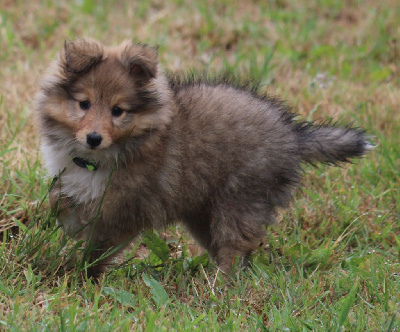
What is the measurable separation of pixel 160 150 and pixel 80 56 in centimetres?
69

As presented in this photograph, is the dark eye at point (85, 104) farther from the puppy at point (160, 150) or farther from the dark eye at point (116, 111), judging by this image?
the dark eye at point (116, 111)

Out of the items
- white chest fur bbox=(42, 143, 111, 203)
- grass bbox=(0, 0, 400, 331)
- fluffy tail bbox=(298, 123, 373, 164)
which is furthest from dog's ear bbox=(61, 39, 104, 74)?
fluffy tail bbox=(298, 123, 373, 164)

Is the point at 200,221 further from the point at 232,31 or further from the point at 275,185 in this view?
the point at 232,31

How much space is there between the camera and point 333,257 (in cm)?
475

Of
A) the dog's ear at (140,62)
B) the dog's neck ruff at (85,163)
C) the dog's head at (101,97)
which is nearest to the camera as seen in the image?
the dog's head at (101,97)

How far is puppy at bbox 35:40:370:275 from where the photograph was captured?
4.09 metres

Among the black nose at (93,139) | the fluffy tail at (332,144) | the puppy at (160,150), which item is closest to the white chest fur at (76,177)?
the puppy at (160,150)

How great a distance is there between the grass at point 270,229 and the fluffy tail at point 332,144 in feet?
1.94

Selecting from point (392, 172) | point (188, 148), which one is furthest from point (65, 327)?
point (392, 172)

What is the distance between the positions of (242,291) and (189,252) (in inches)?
37.2

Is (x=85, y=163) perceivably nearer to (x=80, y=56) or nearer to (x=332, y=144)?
(x=80, y=56)

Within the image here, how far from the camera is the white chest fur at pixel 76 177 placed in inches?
167

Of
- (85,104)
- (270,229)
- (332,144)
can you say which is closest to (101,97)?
(85,104)

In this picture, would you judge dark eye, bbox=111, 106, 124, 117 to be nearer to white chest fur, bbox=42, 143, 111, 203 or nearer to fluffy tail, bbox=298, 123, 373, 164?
white chest fur, bbox=42, 143, 111, 203
